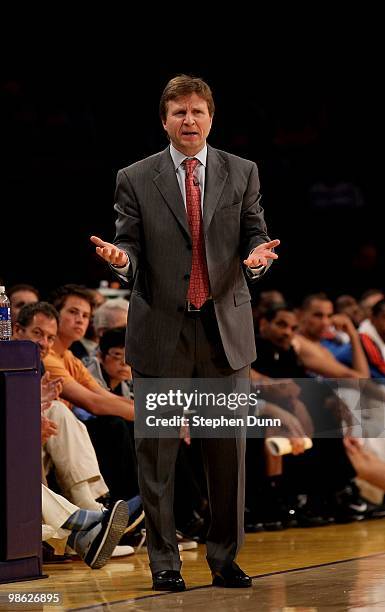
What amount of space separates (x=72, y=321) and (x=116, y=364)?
1.02ft

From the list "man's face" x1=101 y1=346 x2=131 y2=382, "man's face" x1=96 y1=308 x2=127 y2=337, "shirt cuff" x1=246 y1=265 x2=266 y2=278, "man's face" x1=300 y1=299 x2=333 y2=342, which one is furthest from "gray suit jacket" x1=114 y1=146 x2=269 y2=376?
"man's face" x1=300 y1=299 x2=333 y2=342

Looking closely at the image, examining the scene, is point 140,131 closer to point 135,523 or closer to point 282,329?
point 282,329

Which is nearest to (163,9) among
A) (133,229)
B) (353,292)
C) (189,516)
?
(353,292)

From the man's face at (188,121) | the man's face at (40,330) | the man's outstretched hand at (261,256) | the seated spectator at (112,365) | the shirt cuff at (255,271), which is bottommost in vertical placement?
the seated spectator at (112,365)

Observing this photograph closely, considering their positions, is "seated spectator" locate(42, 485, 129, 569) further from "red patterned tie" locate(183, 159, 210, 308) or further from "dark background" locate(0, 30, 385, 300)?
"dark background" locate(0, 30, 385, 300)

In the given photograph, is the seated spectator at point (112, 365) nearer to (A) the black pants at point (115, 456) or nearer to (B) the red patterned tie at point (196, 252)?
(A) the black pants at point (115, 456)

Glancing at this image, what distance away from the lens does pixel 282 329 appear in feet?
23.8

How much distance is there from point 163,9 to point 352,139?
3411 millimetres

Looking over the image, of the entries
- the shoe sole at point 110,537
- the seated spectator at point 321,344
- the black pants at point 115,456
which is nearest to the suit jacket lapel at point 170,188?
the shoe sole at point 110,537

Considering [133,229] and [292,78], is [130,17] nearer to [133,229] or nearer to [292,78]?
[292,78]

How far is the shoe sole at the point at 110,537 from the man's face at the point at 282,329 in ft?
8.68

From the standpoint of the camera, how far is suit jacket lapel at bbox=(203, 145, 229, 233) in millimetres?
4078

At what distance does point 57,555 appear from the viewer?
5.09m

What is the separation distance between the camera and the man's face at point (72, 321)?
6.05 m
